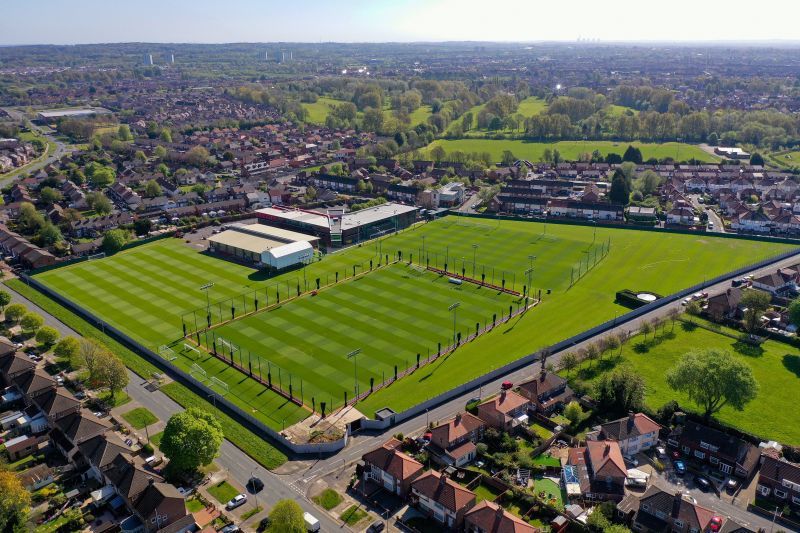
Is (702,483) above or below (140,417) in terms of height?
below

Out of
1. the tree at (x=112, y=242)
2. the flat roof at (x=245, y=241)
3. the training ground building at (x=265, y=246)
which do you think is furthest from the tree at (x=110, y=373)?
the tree at (x=112, y=242)

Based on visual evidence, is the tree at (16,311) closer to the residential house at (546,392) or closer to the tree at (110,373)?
the tree at (110,373)

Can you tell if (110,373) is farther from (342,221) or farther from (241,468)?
(342,221)

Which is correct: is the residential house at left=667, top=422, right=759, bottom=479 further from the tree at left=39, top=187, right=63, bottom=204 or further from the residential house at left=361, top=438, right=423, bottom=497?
the tree at left=39, top=187, right=63, bottom=204

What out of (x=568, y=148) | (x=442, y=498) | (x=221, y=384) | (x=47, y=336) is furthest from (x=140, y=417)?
(x=568, y=148)

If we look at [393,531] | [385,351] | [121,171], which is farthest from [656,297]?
[121,171]
